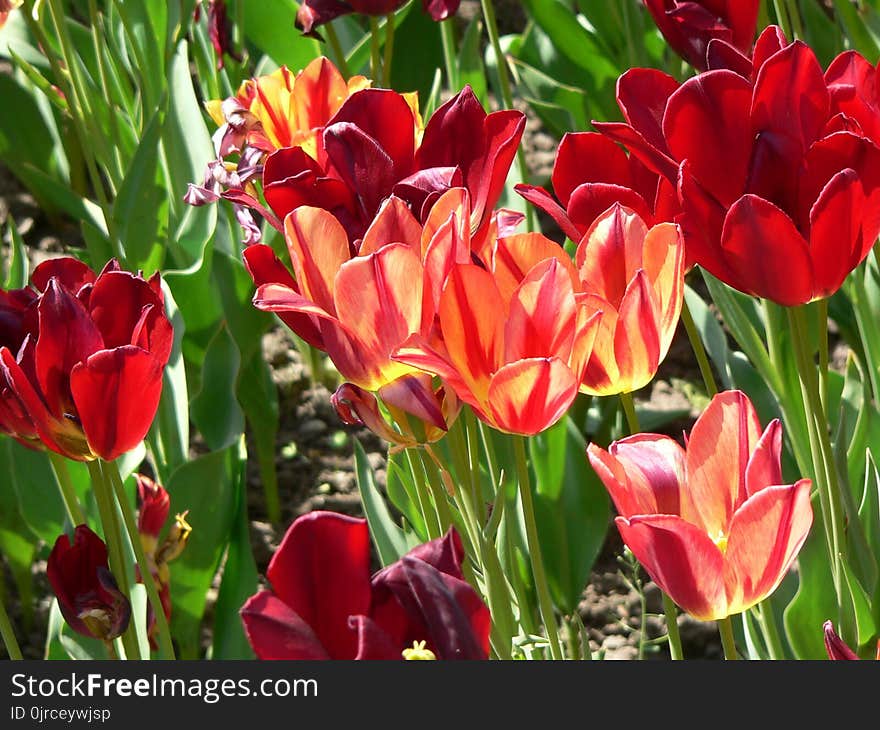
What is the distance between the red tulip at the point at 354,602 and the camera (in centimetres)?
39

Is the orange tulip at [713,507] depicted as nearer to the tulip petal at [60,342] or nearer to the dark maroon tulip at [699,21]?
the tulip petal at [60,342]

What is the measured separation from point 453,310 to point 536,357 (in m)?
0.04

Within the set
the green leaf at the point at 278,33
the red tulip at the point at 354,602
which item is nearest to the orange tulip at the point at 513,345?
the red tulip at the point at 354,602

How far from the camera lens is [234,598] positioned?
109 centimetres

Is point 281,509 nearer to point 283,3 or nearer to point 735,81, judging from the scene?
point 283,3

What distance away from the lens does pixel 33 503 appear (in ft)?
3.86

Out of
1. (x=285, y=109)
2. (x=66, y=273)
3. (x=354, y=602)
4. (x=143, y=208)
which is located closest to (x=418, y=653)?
(x=354, y=602)

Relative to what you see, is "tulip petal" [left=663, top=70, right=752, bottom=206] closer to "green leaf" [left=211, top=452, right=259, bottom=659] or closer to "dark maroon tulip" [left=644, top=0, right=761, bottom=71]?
"dark maroon tulip" [left=644, top=0, right=761, bottom=71]

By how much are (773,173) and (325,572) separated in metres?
Result: 0.29

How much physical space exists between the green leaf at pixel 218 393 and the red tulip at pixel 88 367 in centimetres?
58

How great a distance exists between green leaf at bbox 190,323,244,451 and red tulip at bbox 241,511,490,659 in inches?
31.8

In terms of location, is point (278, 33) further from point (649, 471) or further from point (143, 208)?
point (649, 471)

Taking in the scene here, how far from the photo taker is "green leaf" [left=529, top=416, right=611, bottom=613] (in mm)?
1131

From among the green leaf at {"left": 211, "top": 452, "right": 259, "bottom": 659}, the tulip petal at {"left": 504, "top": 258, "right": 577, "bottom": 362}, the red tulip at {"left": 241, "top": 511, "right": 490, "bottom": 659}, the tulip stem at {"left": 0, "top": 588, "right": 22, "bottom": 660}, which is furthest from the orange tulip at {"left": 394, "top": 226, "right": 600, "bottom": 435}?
the green leaf at {"left": 211, "top": 452, "right": 259, "bottom": 659}
